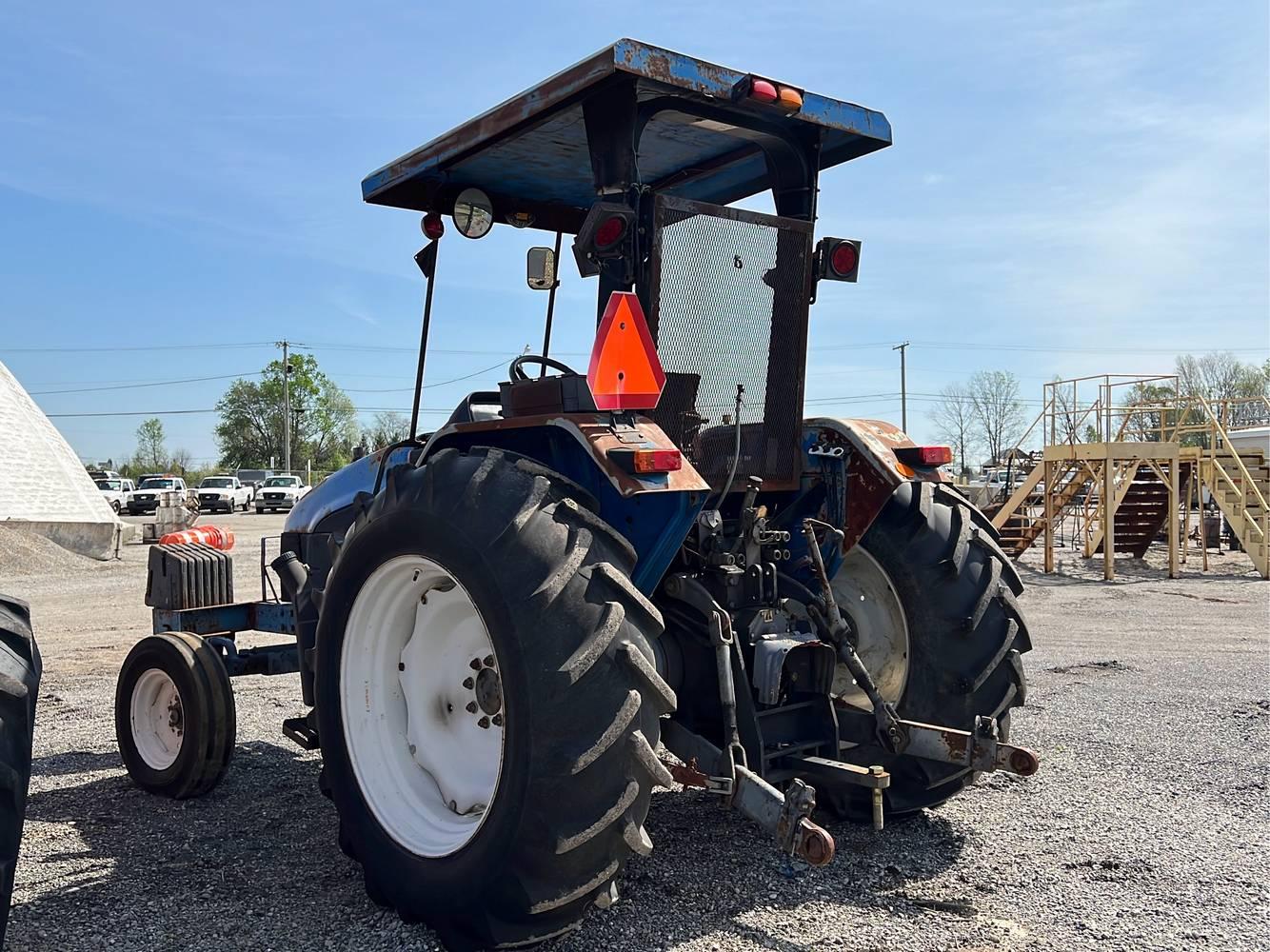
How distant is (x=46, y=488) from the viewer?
902 inches

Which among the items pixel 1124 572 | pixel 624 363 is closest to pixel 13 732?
pixel 624 363

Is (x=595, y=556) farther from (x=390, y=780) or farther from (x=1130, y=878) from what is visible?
(x=1130, y=878)

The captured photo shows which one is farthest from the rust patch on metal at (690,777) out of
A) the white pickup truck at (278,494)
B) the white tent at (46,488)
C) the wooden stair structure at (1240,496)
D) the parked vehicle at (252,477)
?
the parked vehicle at (252,477)

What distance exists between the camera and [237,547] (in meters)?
23.9

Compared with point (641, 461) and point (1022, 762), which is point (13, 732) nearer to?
Result: point (641, 461)

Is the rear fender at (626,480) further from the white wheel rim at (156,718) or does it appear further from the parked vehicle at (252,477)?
the parked vehicle at (252,477)

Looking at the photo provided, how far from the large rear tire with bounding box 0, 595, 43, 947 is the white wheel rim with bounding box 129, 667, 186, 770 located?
6.79 ft

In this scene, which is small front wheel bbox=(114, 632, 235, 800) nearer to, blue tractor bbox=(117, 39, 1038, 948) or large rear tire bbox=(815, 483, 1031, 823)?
blue tractor bbox=(117, 39, 1038, 948)

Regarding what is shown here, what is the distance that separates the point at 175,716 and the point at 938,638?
359 cm

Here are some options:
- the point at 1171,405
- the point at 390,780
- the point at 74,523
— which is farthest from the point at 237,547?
the point at 390,780

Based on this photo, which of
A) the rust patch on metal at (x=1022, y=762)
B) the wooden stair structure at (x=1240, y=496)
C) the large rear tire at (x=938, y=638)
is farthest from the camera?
the wooden stair structure at (x=1240, y=496)

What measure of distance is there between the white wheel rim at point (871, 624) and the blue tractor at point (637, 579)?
0.04ft

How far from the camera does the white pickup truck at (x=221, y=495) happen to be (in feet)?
142

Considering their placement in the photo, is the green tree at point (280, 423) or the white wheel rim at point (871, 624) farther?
the green tree at point (280, 423)
